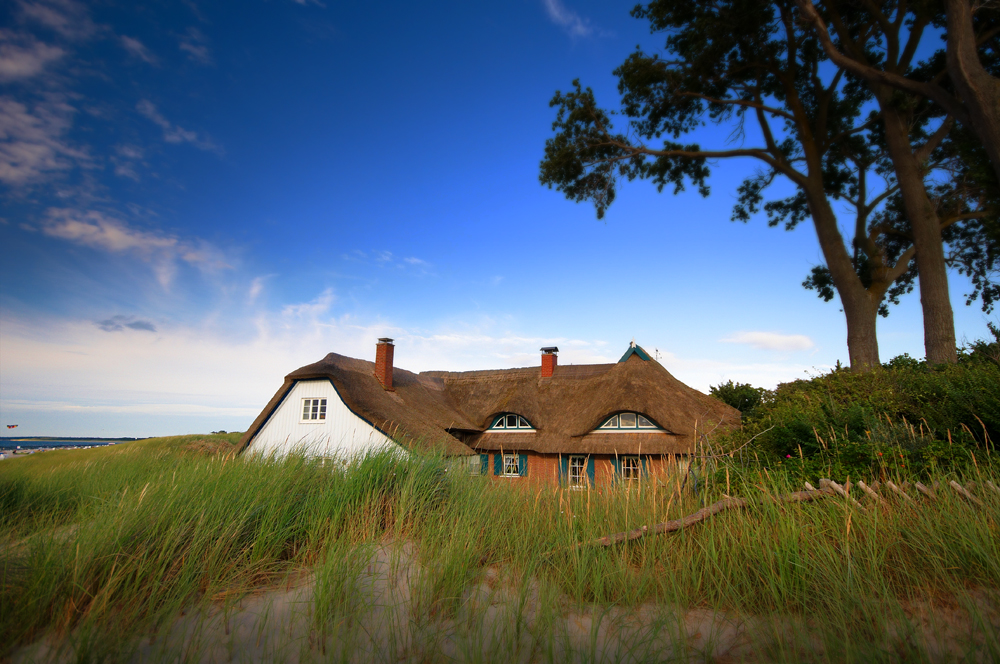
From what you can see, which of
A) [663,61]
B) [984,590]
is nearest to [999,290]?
[663,61]

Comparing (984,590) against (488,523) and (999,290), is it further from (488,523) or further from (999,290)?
(999,290)

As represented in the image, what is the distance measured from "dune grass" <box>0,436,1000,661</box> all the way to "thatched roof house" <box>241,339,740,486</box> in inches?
384

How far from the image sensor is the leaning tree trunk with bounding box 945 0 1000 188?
8883 millimetres

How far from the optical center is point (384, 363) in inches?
723

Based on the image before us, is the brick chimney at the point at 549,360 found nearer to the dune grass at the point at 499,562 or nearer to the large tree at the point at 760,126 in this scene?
the large tree at the point at 760,126

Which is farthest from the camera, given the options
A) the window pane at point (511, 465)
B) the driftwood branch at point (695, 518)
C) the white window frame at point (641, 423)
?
the white window frame at point (641, 423)

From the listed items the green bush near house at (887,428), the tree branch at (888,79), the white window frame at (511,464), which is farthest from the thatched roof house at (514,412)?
the tree branch at (888,79)

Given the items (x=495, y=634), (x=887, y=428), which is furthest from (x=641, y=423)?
(x=495, y=634)

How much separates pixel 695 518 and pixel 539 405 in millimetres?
14599

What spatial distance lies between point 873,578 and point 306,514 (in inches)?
160

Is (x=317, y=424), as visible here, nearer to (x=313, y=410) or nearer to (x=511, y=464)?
(x=313, y=410)

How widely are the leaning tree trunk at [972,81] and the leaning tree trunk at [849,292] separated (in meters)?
3.10

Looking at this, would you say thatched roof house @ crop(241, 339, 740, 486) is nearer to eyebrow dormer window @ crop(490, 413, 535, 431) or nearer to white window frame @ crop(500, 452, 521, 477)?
eyebrow dormer window @ crop(490, 413, 535, 431)

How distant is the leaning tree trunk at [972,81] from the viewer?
350 inches
